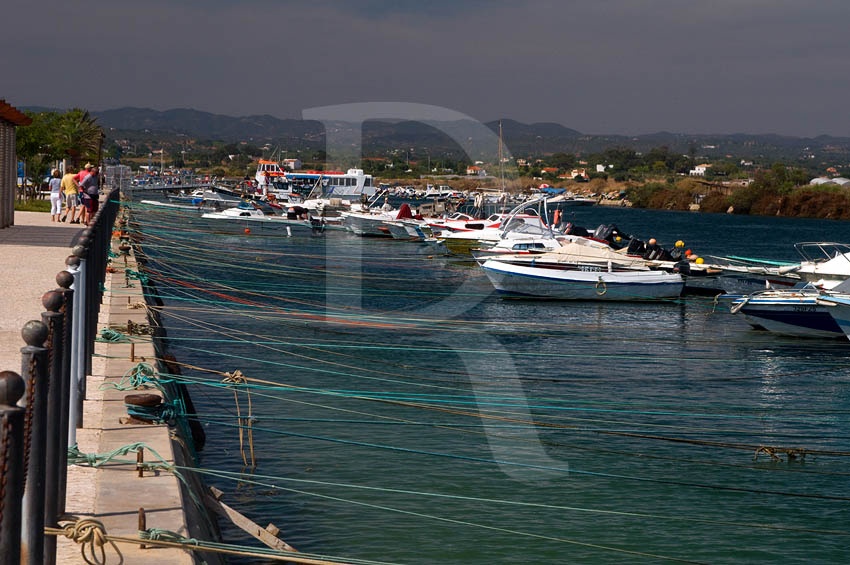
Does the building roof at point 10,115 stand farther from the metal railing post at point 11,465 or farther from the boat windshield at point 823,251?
the metal railing post at point 11,465

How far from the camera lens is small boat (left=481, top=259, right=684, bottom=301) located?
34.4 meters

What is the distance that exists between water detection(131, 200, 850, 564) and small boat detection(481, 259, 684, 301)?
3.47 m

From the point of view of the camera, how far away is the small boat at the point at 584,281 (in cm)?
3444

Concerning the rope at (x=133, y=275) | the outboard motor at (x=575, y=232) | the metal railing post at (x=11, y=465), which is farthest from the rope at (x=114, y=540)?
the outboard motor at (x=575, y=232)

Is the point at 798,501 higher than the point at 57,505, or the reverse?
the point at 57,505

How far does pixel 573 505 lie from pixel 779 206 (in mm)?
159264

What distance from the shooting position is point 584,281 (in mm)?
34531

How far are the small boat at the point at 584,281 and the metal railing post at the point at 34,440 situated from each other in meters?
29.4

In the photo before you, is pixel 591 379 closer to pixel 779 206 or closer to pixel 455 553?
pixel 455 553

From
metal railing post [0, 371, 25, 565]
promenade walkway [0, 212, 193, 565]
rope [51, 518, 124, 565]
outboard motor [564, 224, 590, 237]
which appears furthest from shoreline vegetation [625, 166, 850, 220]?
metal railing post [0, 371, 25, 565]

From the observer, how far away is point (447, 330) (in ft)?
93.8

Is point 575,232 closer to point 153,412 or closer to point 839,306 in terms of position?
point 839,306

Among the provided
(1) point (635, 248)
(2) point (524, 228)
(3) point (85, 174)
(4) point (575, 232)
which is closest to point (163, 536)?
(3) point (85, 174)

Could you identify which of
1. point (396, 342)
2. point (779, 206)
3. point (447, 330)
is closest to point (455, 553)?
point (396, 342)
